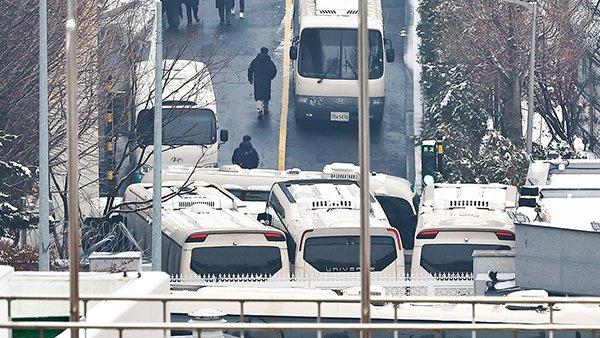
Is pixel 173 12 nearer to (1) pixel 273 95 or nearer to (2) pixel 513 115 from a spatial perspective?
(1) pixel 273 95

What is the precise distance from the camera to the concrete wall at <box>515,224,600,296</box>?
22547 millimetres

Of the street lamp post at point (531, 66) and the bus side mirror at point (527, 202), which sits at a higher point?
the street lamp post at point (531, 66)

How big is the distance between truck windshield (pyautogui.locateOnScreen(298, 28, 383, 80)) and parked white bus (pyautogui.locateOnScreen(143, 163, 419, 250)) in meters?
9.92

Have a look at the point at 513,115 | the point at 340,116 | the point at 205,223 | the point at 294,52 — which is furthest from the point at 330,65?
the point at 205,223

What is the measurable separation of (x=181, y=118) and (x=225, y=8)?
507 inches

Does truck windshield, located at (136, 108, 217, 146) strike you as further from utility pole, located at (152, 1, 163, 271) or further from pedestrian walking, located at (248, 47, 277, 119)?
utility pole, located at (152, 1, 163, 271)

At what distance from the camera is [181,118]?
138 ft

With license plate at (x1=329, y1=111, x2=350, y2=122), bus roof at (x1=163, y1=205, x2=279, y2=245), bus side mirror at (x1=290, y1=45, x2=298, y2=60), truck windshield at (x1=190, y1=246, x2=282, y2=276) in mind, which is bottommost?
truck windshield at (x1=190, y1=246, x2=282, y2=276)

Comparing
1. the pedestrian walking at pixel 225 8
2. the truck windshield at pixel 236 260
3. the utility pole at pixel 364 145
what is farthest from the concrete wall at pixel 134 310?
the pedestrian walking at pixel 225 8

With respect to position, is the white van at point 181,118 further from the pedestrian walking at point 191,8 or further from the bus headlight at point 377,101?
the pedestrian walking at point 191,8

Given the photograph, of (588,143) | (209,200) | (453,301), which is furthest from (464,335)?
(588,143)

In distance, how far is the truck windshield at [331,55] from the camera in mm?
46344

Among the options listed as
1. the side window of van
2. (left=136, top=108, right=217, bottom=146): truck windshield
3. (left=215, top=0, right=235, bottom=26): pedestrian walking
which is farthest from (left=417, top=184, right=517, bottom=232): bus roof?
(left=215, top=0, right=235, bottom=26): pedestrian walking

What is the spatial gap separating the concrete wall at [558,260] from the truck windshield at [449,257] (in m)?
4.19
